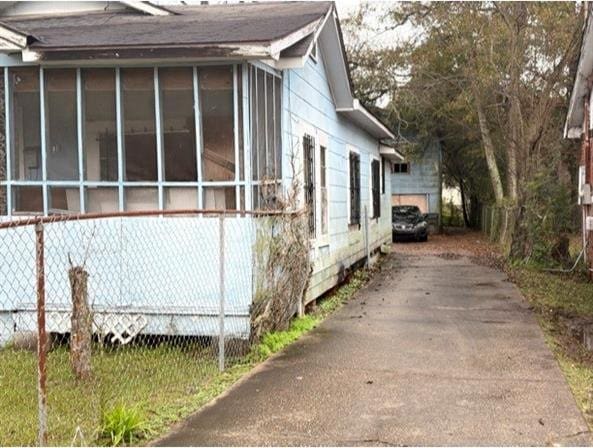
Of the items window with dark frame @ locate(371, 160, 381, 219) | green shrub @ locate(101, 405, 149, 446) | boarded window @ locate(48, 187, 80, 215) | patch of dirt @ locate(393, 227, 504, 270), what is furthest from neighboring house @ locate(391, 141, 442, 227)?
green shrub @ locate(101, 405, 149, 446)

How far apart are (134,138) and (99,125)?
1.47 ft

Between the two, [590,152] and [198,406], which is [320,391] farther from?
[590,152]

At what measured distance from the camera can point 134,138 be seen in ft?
25.4

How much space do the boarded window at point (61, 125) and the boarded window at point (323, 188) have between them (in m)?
4.25

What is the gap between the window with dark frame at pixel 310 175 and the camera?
9.80 metres

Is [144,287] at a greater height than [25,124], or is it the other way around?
[25,124]

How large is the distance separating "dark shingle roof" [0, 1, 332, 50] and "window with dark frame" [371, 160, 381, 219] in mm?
7869

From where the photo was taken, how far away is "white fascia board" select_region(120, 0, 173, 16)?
934 cm

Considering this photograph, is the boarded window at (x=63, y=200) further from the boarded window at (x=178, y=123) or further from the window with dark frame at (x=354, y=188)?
the window with dark frame at (x=354, y=188)

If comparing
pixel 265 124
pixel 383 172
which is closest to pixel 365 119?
pixel 265 124

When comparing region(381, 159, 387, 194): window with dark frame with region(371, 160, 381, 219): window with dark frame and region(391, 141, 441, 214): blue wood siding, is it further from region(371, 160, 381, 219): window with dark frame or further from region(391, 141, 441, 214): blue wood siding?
region(391, 141, 441, 214): blue wood siding

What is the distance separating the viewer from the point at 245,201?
297 inches

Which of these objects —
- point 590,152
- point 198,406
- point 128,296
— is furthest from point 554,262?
point 198,406

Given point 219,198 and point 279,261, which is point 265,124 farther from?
point 279,261
